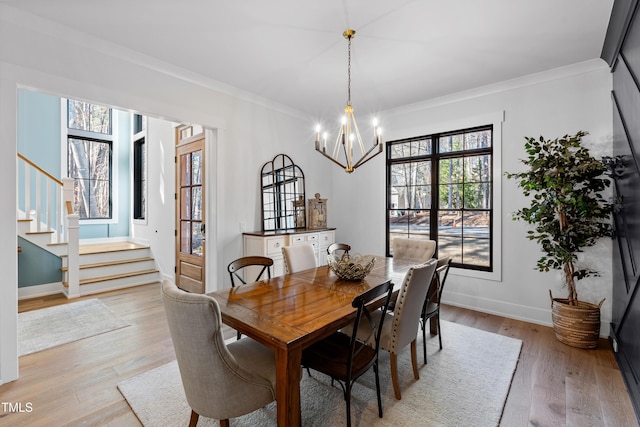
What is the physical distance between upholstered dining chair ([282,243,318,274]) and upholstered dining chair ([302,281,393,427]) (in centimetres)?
102

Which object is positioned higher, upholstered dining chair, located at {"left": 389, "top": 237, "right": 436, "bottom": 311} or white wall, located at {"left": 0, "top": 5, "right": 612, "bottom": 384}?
white wall, located at {"left": 0, "top": 5, "right": 612, "bottom": 384}

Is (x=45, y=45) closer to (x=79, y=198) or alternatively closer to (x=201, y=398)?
(x=201, y=398)

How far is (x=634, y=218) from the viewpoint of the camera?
222 centimetres

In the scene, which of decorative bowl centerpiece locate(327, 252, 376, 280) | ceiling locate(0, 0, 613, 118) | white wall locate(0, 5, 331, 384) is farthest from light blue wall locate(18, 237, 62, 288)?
decorative bowl centerpiece locate(327, 252, 376, 280)

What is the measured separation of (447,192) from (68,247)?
5.49 m

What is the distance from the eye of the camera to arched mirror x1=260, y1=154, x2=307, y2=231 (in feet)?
14.4

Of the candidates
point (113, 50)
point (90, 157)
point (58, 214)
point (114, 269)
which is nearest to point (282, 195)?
point (113, 50)

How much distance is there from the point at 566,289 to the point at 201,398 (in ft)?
12.4

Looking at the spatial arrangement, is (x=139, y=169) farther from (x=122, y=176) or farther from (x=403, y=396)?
(x=403, y=396)

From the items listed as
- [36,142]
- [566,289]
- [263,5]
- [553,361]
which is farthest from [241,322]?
[36,142]

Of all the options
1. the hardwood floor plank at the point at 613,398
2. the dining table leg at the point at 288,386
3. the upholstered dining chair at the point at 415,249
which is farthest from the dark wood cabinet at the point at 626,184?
the dining table leg at the point at 288,386

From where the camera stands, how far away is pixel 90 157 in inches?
247

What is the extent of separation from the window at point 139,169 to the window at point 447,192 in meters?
4.89

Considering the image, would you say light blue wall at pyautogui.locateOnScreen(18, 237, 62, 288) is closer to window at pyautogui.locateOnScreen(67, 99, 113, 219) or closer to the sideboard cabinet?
window at pyautogui.locateOnScreen(67, 99, 113, 219)
